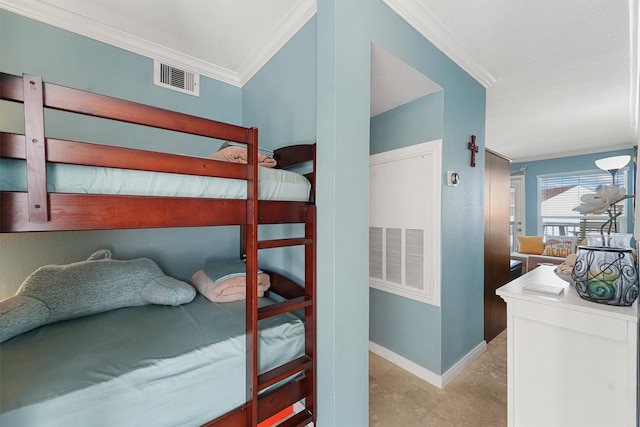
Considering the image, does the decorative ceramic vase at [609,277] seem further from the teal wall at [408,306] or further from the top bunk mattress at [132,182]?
the top bunk mattress at [132,182]

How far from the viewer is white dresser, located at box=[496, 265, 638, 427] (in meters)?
0.86

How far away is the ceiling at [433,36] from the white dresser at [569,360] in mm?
1514

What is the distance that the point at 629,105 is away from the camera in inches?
113

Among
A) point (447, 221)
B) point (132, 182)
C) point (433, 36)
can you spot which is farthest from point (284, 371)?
Result: point (433, 36)

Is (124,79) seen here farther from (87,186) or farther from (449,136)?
(449,136)

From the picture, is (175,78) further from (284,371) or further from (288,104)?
(284,371)

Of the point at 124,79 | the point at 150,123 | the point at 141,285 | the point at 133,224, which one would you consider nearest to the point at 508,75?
the point at 150,123

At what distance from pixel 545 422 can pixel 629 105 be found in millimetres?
3837

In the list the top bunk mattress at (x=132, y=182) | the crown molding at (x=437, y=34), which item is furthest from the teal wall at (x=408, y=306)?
the top bunk mattress at (x=132, y=182)

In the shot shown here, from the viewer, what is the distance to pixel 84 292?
1445 mm

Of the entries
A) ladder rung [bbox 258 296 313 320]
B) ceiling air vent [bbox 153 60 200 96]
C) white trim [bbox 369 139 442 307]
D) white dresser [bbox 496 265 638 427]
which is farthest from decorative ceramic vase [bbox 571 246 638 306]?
ceiling air vent [bbox 153 60 200 96]

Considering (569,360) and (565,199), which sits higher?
(565,199)

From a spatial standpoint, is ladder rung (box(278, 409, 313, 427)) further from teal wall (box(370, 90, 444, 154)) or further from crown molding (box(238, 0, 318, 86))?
crown molding (box(238, 0, 318, 86))

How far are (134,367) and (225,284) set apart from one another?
69cm
